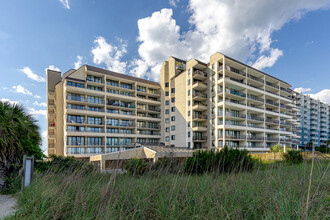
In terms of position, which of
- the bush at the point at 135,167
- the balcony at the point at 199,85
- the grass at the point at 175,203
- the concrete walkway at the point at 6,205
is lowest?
the concrete walkway at the point at 6,205

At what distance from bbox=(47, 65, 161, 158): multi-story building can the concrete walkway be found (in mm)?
24902

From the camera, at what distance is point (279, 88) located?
4941cm

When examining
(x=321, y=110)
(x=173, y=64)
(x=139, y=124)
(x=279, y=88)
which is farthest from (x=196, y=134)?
(x=321, y=110)

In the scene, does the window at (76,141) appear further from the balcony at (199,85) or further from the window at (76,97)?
the balcony at (199,85)

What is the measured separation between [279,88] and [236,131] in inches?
864

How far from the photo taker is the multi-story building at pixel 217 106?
122 ft

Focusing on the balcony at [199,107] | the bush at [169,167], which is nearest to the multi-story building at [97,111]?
the balcony at [199,107]

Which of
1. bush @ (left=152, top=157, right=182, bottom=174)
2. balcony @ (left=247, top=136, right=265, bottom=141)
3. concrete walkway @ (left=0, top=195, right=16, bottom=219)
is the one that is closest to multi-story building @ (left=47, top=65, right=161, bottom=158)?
balcony @ (left=247, top=136, right=265, bottom=141)

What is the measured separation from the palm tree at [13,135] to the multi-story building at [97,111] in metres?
22.9

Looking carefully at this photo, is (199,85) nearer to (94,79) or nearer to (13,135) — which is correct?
(94,79)

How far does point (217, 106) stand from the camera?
1469 inches

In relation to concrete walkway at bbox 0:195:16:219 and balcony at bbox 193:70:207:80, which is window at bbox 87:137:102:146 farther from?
concrete walkway at bbox 0:195:16:219

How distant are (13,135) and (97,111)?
31424 millimetres

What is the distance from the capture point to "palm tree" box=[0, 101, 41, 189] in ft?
30.0
